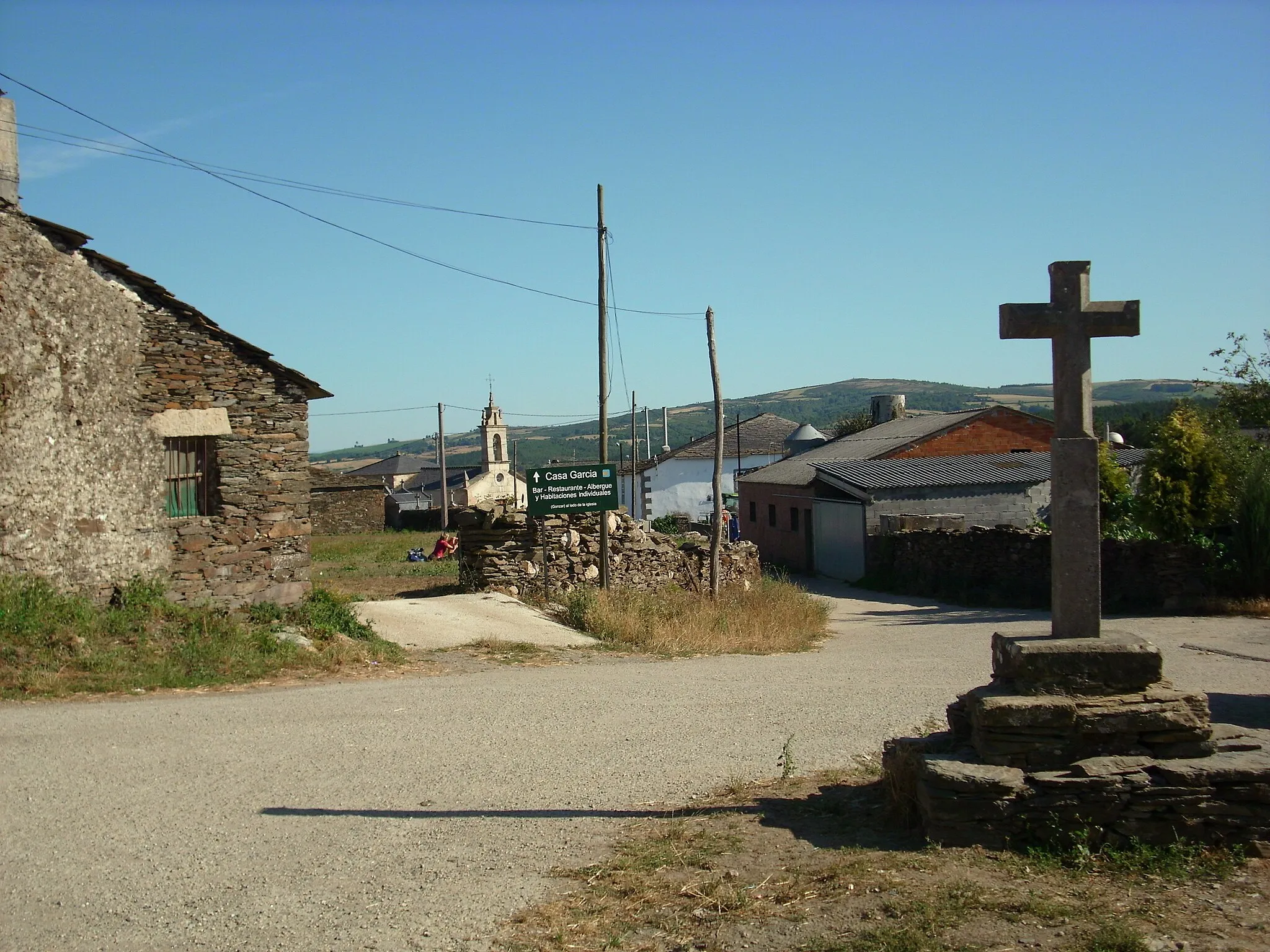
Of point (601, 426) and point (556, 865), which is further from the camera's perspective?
point (601, 426)

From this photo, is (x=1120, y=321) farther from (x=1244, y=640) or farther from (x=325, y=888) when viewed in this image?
(x=1244, y=640)

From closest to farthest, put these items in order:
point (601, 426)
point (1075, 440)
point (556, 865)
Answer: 1. point (556, 865)
2. point (1075, 440)
3. point (601, 426)

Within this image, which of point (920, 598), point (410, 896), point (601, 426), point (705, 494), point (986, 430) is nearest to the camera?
point (410, 896)

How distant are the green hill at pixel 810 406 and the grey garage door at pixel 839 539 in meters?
81.7

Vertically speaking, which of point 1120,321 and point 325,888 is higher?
point 1120,321

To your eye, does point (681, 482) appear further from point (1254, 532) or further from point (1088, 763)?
point (1088, 763)

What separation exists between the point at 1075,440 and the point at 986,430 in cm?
3266

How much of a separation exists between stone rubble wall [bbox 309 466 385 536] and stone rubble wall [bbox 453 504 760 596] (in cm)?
3158

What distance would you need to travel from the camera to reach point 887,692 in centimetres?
1112

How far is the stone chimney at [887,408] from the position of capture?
5353cm

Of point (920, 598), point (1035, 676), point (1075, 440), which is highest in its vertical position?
Result: point (1075, 440)

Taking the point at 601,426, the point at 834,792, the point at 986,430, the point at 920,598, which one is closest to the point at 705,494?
the point at 986,430

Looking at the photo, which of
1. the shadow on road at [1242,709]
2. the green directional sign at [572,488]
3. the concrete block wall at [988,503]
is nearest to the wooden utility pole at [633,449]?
Result: the concrete block wall at [988,503]

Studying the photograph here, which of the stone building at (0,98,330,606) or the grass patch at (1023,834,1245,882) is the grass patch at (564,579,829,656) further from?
the grass patch at (1023,834,1245,882)
